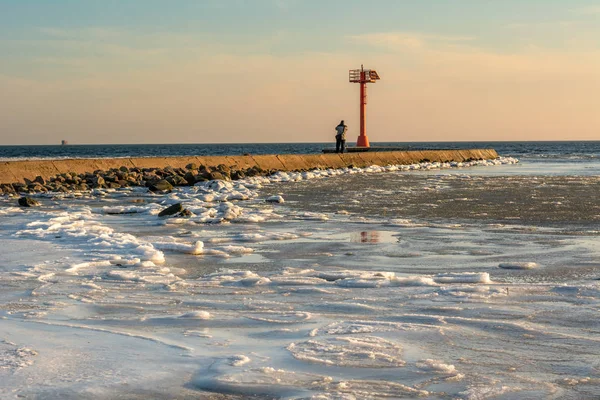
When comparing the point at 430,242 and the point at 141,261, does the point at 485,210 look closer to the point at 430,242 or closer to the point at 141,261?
the point at 430,242

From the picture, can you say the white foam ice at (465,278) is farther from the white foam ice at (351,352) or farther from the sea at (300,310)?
the white foam ice at (351,352)

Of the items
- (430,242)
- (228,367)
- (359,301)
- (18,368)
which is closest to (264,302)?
(359,301)

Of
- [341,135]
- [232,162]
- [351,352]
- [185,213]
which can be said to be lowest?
[351,352]

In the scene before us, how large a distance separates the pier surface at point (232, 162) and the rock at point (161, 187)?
3.17 meters

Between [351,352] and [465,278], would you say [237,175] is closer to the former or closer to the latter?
[465,278]

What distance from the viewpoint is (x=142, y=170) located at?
2075 centimetres

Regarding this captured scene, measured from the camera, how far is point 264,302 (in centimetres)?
459

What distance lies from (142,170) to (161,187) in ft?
15.4

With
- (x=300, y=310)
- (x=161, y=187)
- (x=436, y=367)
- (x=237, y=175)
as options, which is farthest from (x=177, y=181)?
(x=436, y=367)

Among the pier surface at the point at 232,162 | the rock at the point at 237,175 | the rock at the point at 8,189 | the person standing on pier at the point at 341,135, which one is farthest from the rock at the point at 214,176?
the person standing on pier at the point at 341,135

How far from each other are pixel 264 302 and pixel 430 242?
3092 millimetres

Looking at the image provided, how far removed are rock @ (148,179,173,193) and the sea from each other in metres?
7.12

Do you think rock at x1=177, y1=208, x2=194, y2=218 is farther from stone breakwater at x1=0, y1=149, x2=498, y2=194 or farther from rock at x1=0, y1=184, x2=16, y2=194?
rock at x1=0, y1=184, x2=16, y2=194

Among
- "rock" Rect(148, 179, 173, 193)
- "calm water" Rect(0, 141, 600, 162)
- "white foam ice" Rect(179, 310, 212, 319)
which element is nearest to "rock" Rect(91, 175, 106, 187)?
"rock" Rect(148, 179, 173, 193)
